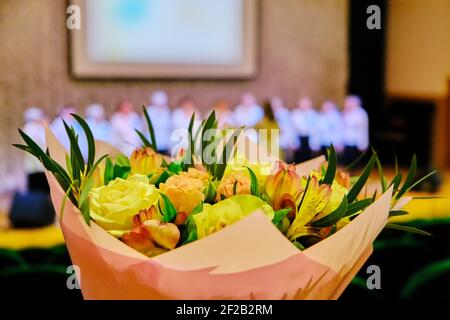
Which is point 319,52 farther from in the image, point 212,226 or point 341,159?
point 212,226

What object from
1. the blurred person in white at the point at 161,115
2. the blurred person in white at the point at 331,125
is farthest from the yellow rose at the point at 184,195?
the blurred person in white at the point at 331,125

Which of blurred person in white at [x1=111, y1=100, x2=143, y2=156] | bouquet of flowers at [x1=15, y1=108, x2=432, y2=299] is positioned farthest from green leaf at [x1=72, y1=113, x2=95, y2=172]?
blurred person in white at [x1=111, y1=100, x2=143, y2=156]

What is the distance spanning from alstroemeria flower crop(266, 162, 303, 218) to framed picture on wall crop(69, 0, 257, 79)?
4.75 meters

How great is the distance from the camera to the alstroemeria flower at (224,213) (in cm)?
52

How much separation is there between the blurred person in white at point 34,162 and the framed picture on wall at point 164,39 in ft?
1.58

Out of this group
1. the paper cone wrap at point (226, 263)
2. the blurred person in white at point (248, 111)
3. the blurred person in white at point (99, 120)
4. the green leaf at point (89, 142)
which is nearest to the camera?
the paper cone wrap at point (226, 263)

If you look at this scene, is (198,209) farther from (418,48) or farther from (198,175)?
(418,48)

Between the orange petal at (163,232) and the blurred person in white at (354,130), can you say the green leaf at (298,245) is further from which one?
the blurred person in white at (354,130)

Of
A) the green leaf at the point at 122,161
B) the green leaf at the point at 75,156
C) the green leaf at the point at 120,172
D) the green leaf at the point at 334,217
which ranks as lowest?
the green leaf at the point at 334,217

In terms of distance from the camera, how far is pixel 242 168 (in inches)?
24.1

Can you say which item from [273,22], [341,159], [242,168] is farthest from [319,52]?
[242,168]

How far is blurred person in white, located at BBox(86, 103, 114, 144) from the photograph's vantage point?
15.3 feet

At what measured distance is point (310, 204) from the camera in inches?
21.4
